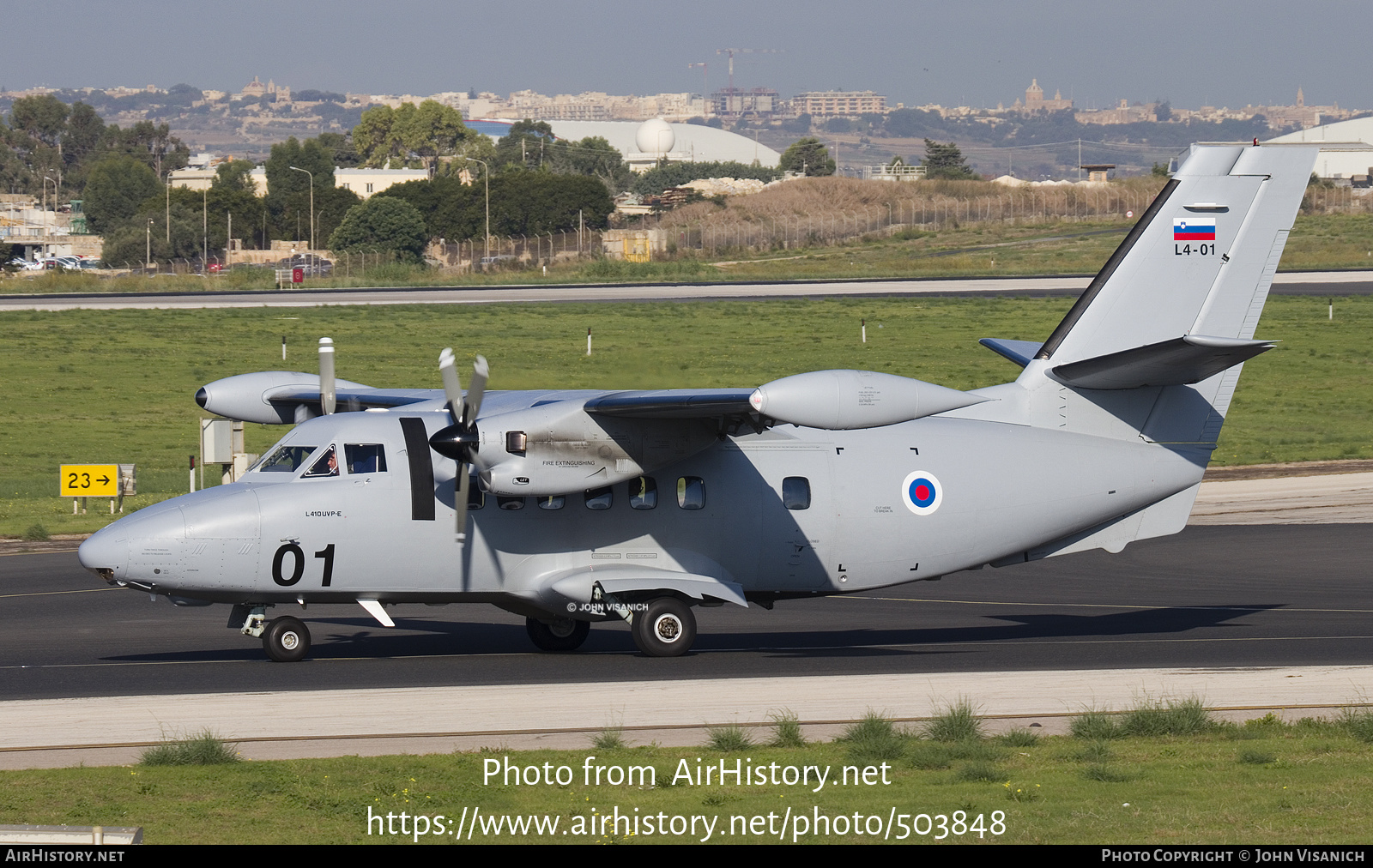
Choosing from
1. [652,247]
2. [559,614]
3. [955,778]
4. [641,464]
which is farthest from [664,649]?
[652,247]

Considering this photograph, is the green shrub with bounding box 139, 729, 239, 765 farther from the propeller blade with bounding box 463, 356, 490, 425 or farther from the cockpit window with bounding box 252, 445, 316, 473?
the cockpit window with bounding box 252, 445, 316, 473

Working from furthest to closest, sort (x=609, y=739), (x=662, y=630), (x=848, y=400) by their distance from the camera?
(x=662, y=630) < (x=848, y=400) < (x=609, y=739)

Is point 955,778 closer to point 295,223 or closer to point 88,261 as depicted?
point 295,223

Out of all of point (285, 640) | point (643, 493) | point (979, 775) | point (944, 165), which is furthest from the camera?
point (944, 165)

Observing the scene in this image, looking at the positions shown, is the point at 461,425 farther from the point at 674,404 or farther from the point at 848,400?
the point at 848,400

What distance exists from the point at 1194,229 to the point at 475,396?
36.8 feet

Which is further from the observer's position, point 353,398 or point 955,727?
point 353,398

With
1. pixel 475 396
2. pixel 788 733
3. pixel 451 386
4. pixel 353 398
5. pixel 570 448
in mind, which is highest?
pixel 451 386

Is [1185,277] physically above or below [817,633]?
above

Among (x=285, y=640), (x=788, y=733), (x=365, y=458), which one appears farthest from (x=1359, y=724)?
(x=285, y=640)

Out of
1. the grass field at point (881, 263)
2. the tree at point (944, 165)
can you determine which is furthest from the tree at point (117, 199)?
the tree at point (944, 165)

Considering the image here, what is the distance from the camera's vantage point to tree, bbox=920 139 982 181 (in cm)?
18650

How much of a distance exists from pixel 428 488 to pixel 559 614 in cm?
257

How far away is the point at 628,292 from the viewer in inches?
3435
